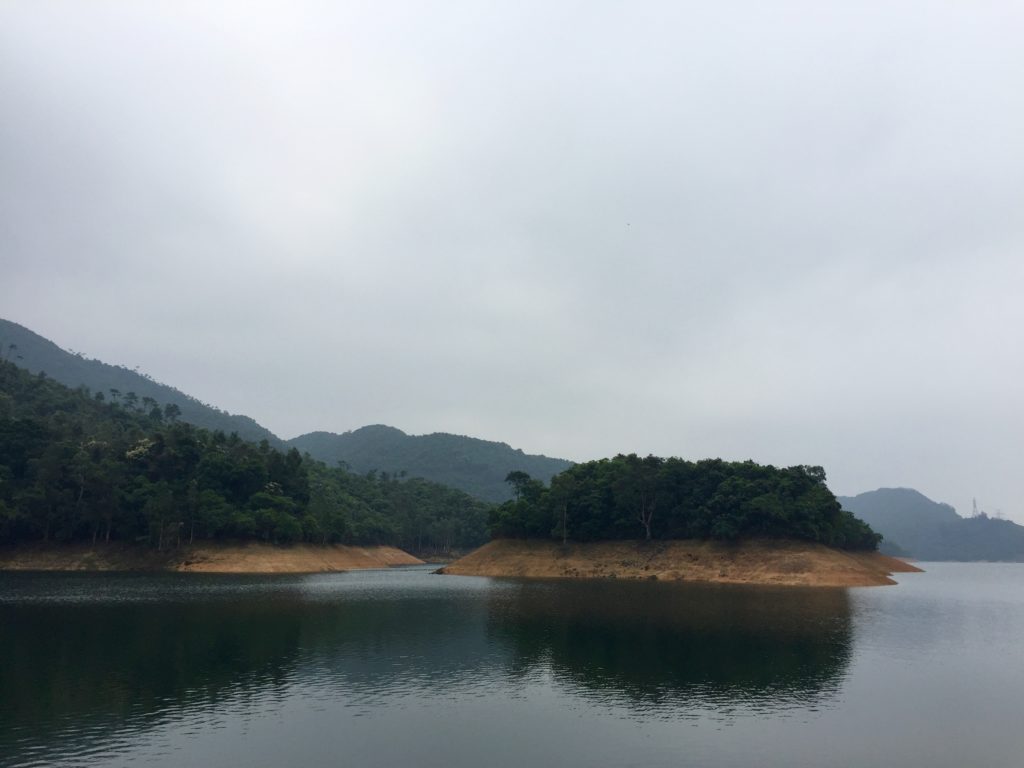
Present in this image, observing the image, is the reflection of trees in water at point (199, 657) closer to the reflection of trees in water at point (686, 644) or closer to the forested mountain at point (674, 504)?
the reflection of trees in water at point (686, 644)

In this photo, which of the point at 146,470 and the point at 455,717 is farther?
the point at 146,470

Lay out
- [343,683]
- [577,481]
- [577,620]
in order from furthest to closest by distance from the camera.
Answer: [577,481]
[577,620]
[343,683]

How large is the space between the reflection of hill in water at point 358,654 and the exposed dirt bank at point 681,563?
32099 millimetres

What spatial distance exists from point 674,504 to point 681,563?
12261 mm

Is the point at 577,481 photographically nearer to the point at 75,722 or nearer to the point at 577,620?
the point at 577,620

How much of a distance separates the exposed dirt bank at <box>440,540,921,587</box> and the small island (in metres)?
0.19

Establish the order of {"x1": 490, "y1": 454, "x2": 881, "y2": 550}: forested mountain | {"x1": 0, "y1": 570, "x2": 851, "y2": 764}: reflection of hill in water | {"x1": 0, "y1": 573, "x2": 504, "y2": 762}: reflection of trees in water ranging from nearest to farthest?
{"x1": 0, "y1": 573, "x2": 504, "y2": 762}: reflection of trees in water, {"x1": 0, "y1": 570, "x2": 851, "y2": 764}: reflection of hill in water, {"x1": 490, "y1": 454, "x2": 881, "y2": 550}: forested mountain

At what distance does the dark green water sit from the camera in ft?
84.8

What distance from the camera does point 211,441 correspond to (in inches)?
6299

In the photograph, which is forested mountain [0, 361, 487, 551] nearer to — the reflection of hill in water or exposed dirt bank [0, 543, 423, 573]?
exposed dirt bank [0, 543, 423, 573]

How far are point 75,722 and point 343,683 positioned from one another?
1239cm

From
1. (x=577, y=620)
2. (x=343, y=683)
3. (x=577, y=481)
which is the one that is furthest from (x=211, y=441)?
(x=343, y=683)

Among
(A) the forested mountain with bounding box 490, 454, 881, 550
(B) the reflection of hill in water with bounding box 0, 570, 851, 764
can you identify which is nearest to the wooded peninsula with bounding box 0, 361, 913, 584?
(A) the forested mountain with bounding box 490, 454, 881, 550

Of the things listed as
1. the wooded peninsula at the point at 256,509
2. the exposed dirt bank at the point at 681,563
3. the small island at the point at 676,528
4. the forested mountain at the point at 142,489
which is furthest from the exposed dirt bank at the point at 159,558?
the small island at the point at 676,528
